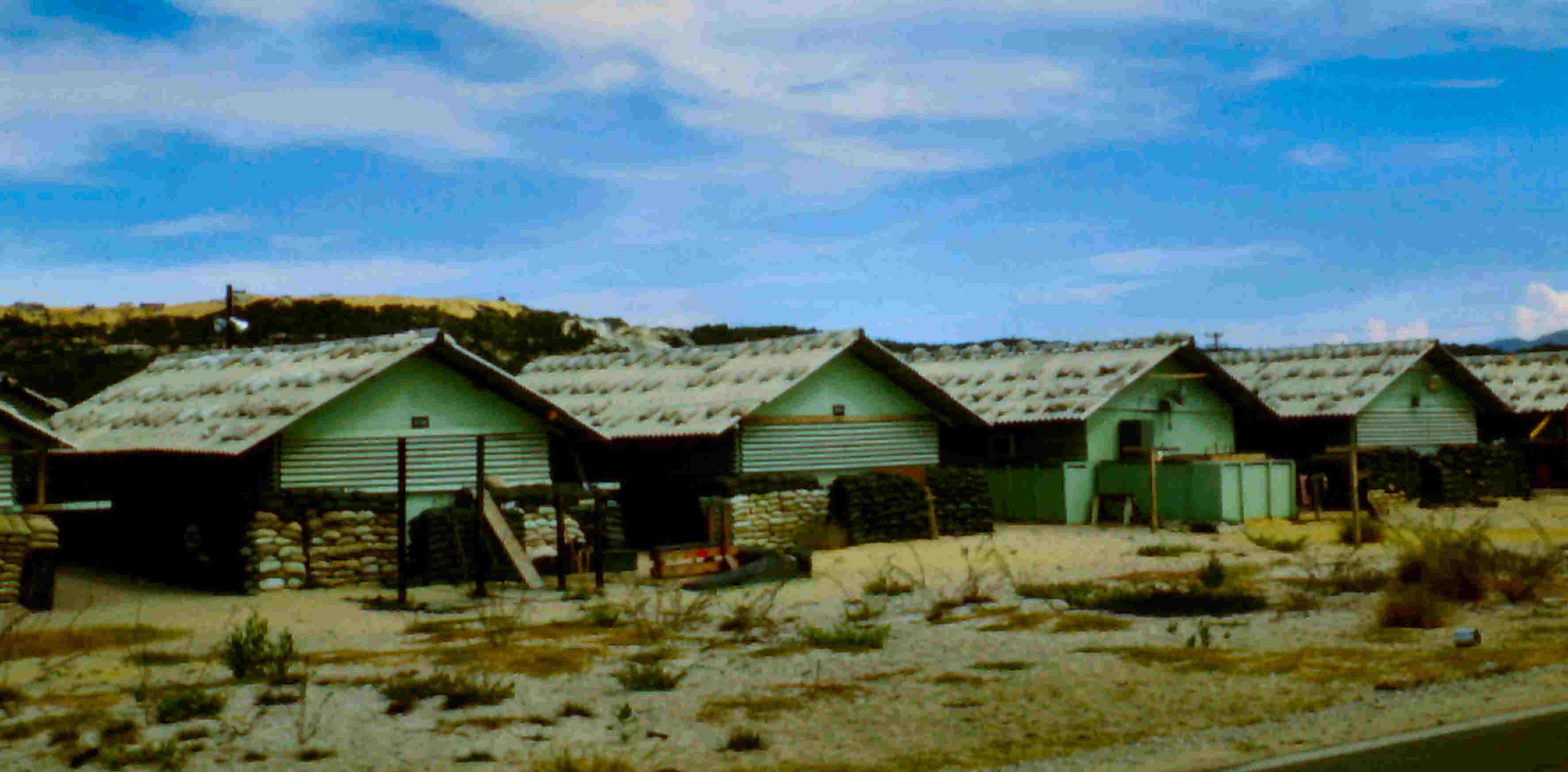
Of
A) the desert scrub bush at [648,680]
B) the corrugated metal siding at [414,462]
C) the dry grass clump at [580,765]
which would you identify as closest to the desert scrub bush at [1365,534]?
the corrugated metal siding at [414,462]

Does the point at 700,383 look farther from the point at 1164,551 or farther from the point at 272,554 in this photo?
the point at 272,554

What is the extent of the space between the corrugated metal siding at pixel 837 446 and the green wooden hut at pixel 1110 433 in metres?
1.57

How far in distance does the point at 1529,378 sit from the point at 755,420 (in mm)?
30198

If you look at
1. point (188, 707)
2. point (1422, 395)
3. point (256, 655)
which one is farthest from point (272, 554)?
point (1422, 395)

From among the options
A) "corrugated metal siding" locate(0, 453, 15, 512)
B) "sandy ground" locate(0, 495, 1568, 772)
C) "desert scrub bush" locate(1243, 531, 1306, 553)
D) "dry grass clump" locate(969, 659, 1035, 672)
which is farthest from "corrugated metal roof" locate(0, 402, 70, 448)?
"desert scrub bush" locate(1243, 531, 1306, 553)

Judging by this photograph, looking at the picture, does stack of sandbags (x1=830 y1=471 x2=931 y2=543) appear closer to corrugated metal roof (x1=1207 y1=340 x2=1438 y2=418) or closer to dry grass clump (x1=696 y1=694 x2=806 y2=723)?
corrugated metal roof (x1=1207 y1=340 x2=1438 y2=418)

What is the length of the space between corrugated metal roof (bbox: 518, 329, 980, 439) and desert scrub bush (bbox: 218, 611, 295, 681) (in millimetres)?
15625

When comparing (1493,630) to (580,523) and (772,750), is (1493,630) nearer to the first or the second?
(772,750)

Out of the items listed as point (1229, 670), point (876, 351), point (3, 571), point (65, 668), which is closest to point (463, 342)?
point (876, 351)

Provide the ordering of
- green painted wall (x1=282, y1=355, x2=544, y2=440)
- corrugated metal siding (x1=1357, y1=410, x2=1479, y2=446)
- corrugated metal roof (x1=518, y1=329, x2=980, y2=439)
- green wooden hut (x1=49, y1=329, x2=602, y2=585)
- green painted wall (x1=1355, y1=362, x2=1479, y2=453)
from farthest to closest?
1. green painted wall (x1=1355, y1=362, x2=1479, y2=453)
2. corrugated metal siding (x1=1357, y1=410, x2=1479, y2=446)
3. corrugated metal roof (x1=518, y1=329, x2=980, y2=439)
4. green painted wall (x1=282, y1=355, x2=544, y2=440)
5. green wooden hut (x1=49, y1=329, x2=602, y2=585)

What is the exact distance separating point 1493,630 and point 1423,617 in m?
0.65

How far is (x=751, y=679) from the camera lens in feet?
44.9

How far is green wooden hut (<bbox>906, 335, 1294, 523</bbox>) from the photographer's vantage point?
35000mm

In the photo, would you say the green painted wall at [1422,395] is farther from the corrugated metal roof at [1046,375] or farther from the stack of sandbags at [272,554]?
the stack of sandbags at [272,554]
